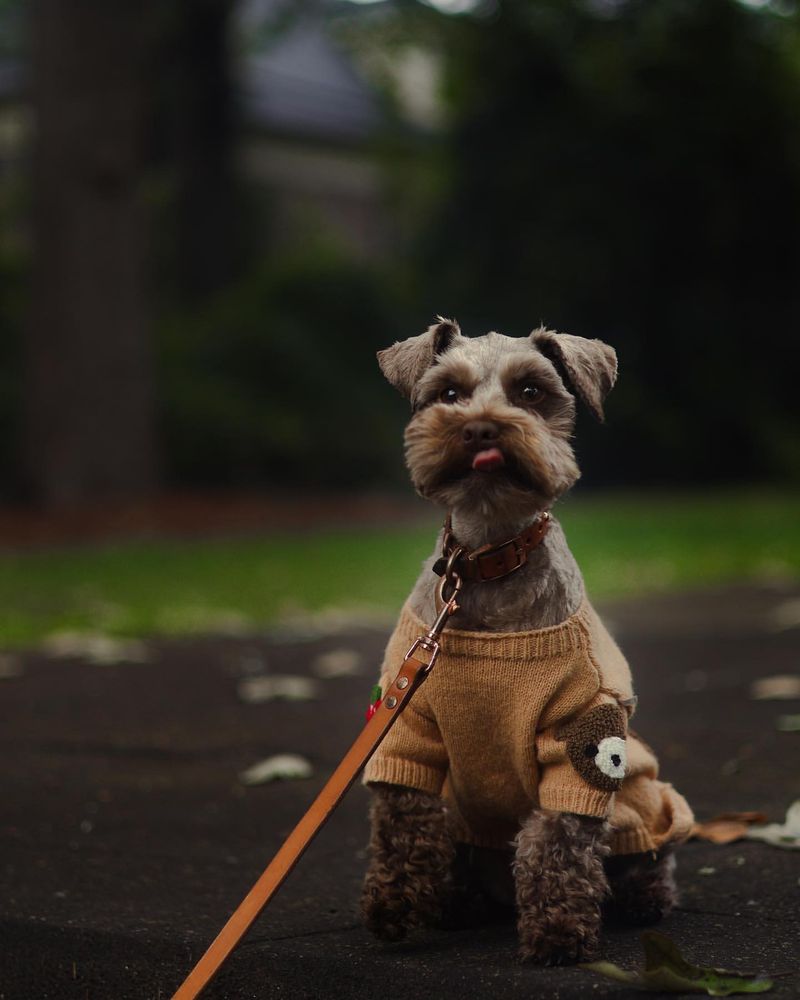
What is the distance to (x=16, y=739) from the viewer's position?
211 inches

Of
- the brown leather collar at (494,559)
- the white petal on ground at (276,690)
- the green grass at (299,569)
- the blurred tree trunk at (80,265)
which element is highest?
the blurred tree trunk at (80,265)

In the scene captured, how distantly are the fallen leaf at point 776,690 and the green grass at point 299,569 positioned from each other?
3.41m

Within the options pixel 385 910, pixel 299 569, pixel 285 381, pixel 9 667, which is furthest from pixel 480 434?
pixel 285 381

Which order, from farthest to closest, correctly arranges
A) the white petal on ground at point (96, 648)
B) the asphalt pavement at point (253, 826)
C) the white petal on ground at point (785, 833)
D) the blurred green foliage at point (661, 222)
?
the blurred green foliage at point (661, 222)
the white petal on ground at point (96, 648)
the white petal on ground at point (785, 833)
the asphalt pavement at point (253, 826)

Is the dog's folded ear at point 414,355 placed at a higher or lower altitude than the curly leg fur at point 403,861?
higher

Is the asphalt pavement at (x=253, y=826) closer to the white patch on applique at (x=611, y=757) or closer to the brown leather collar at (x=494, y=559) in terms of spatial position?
the white patch on applique at (x=611, y=757)

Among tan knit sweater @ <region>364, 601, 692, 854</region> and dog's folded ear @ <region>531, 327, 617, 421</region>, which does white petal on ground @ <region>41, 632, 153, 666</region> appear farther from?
dog's folded ear @ <region>531, 327, 617, 421</region>

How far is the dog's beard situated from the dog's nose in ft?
0.04

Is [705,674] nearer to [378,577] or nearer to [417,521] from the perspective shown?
[378,577]

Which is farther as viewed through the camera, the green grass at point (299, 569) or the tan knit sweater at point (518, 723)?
the green grass at point (299, 569)

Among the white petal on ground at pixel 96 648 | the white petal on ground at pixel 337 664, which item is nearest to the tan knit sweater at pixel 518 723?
the white petal on ground at pixel 337 664

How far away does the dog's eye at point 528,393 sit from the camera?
3100 mm

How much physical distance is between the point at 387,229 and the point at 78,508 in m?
25.0

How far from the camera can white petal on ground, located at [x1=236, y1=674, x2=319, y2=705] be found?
6.19 meters
